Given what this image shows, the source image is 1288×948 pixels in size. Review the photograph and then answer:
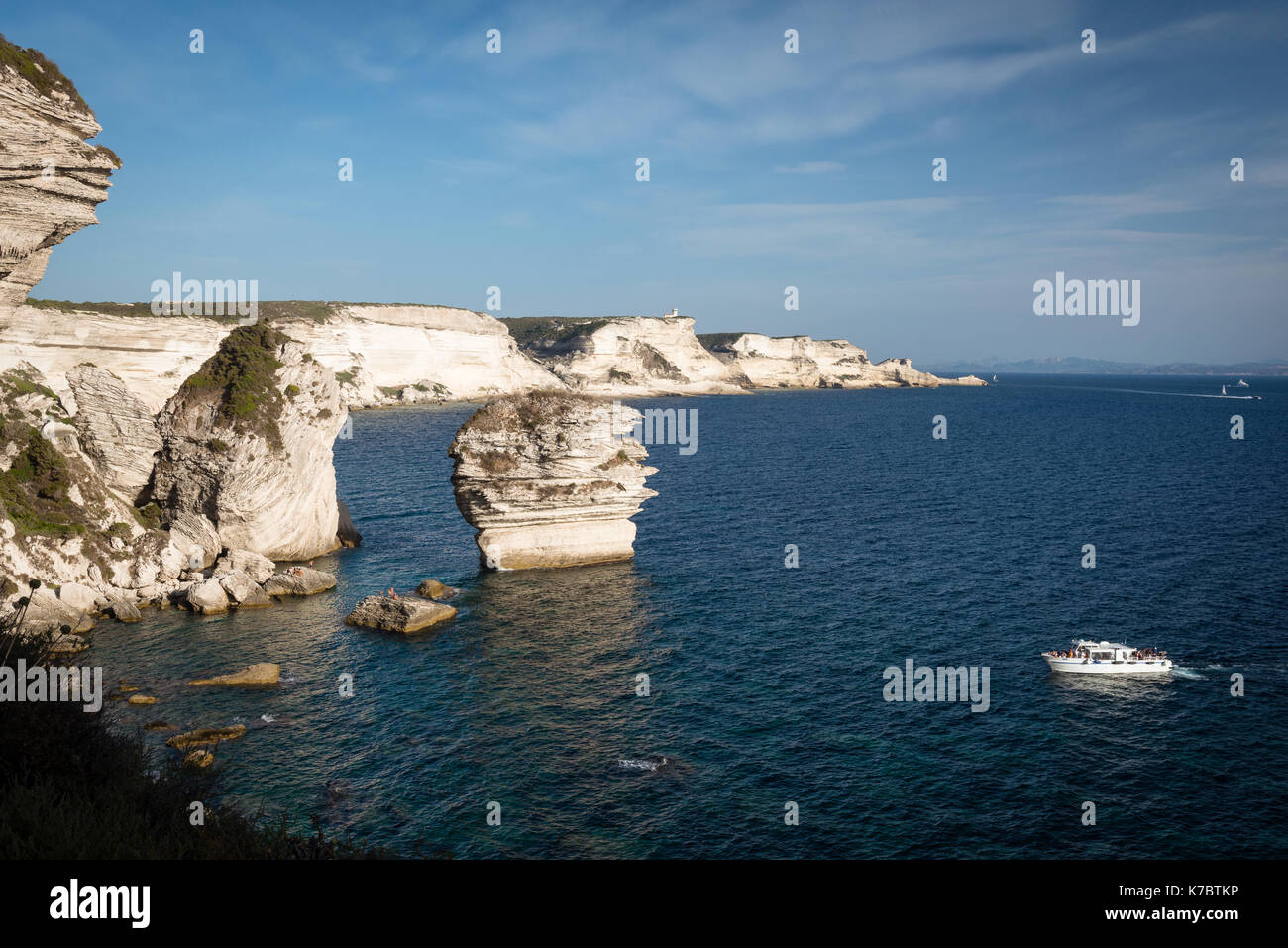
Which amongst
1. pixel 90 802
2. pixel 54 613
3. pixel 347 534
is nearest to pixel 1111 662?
pixel 90 802

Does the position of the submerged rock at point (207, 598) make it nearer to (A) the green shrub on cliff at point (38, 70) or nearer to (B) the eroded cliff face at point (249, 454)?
(B) the eroded cliff face at point (249, 454)

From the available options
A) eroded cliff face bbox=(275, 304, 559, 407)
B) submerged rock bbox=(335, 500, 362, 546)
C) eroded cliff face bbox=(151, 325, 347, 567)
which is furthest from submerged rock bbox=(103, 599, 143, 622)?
eroded cliff face bbox=(275, 304, 559, 407)

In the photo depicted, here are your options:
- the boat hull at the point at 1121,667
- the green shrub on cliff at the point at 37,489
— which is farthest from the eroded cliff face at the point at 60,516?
the boat hull at the point at 1121,667

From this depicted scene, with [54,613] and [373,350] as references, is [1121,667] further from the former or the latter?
[373,350]

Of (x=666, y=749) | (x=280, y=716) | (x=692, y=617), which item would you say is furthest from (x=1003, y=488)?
(x=280, y=716)

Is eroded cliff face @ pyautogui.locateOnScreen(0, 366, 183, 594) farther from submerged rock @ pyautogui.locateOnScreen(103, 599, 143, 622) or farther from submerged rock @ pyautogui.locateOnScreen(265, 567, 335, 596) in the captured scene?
submerged rock @ pyautogui.locateOnScreen(265, 567, 335, 596)
